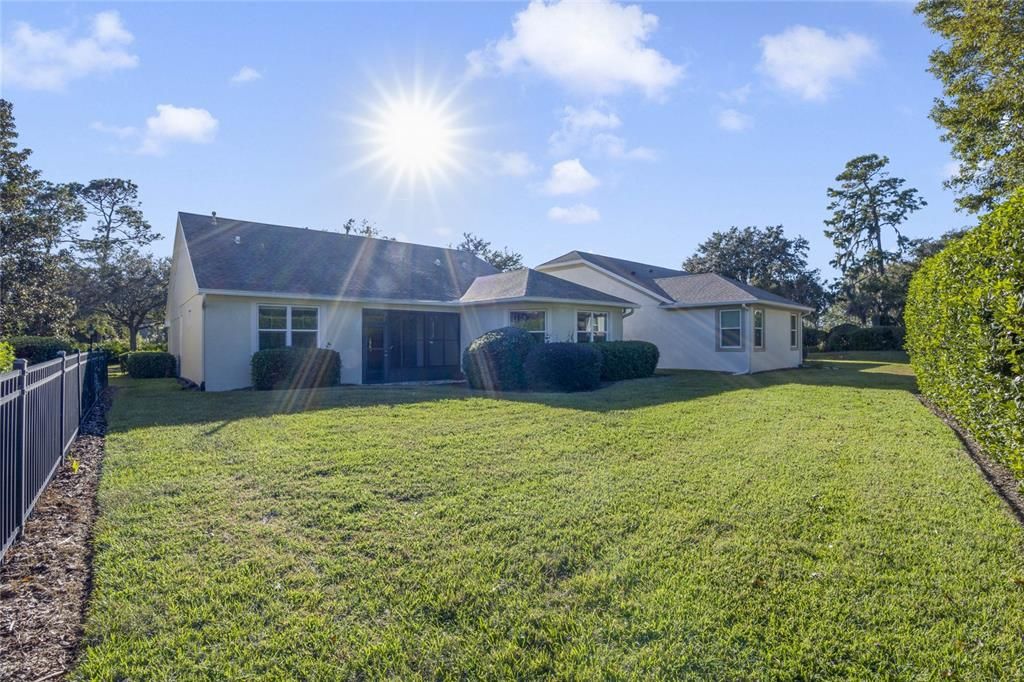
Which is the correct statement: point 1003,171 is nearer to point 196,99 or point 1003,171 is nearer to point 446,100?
point 446,100

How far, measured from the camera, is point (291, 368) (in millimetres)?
12898

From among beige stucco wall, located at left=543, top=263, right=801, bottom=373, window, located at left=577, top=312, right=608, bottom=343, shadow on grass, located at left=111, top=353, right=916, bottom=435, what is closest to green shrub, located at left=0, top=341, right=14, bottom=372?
shadow on grass, located at left=111, top=353, right=916, bottom=435

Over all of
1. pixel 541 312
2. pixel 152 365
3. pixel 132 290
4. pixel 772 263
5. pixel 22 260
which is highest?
pixel 772 263

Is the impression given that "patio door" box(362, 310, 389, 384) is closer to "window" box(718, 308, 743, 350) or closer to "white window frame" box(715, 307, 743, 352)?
"white window frame" box(715, 307, 743, 352)

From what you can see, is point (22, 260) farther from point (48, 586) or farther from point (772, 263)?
point (772, 263)

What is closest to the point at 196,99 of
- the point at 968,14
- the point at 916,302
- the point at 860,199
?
the point at 916,302

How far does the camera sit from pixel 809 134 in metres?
12.2

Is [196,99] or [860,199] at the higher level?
[860,199]

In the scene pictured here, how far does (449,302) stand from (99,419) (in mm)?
9831

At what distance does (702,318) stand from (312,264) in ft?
44.9

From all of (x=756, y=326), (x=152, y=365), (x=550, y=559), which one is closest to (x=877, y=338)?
(x=756, y=326)

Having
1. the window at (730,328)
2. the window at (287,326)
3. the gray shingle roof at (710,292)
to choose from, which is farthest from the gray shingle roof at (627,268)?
the window at (287,326)

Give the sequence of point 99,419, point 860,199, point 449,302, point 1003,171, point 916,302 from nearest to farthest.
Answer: point 99,419
point 916,302
point 1003,171
point 449,302
point 860,199

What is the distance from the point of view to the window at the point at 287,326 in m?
13.9
